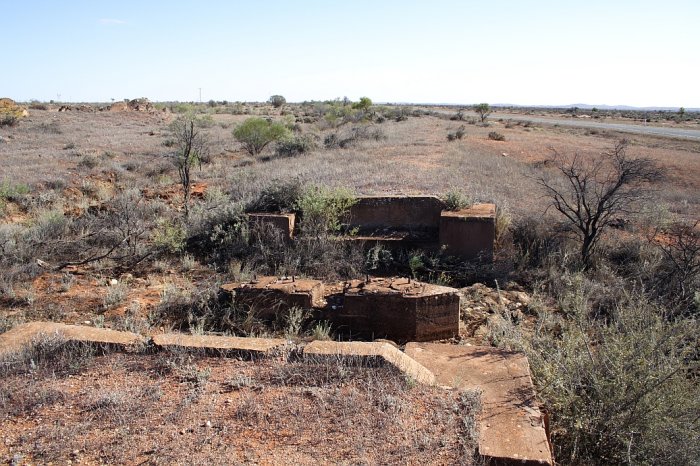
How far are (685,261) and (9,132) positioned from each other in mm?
27868

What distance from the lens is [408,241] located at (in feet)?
29.1

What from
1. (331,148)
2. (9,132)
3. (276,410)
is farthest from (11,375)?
(9,132)

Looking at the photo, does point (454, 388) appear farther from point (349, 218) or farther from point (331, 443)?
point (349, 218)

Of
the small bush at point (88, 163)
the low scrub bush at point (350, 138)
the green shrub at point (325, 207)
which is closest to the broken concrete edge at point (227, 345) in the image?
the green shrub at point (325, 207)

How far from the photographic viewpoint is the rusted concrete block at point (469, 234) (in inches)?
329

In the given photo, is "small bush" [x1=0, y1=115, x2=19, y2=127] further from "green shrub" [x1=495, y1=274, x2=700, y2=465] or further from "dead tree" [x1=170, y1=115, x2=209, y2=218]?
"green shrub" [x1=495, y1=274, x2=700, y2=465]

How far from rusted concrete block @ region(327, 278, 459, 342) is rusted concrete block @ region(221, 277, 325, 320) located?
0.33 meters

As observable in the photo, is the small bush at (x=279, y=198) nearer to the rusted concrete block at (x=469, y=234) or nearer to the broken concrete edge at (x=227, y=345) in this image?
the rusted concrete block at (x=469, y=234)

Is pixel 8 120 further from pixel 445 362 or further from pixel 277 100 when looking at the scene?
pixel 277 100

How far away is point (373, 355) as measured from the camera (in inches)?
166

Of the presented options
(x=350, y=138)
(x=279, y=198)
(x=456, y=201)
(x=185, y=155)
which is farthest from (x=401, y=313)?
(x=350, y=138)

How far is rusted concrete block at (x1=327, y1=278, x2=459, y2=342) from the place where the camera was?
592cm

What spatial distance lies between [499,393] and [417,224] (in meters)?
5.44

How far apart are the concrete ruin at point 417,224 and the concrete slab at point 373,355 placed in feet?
14.1
